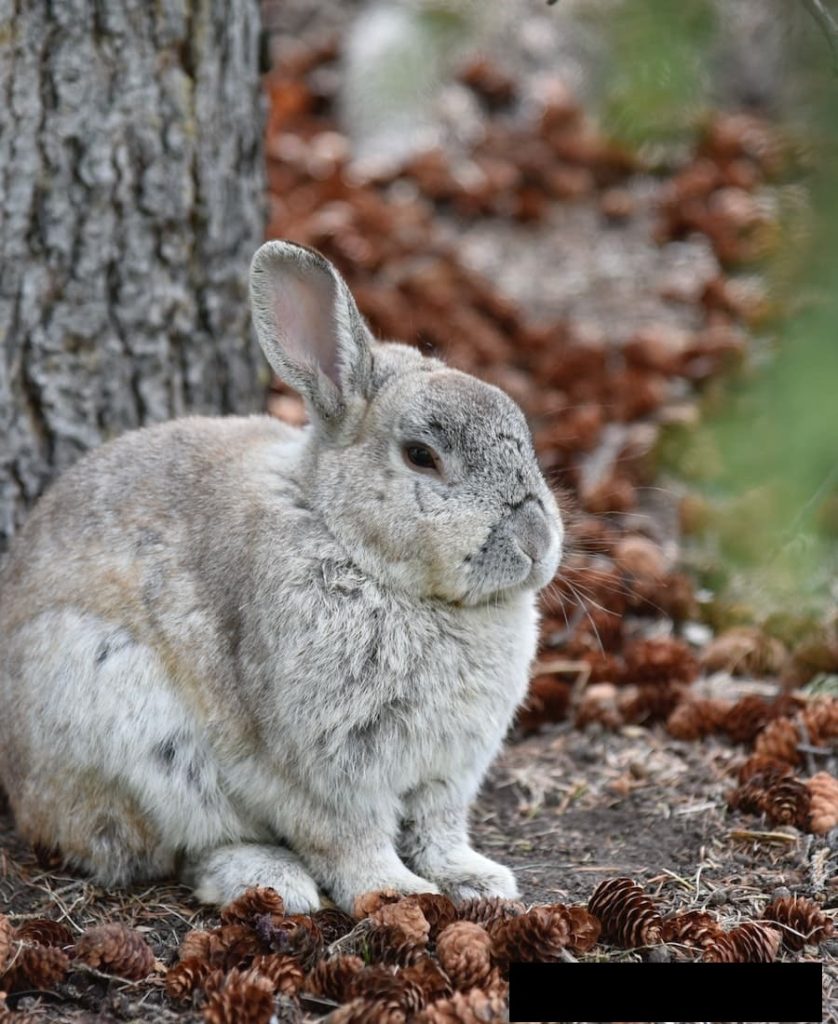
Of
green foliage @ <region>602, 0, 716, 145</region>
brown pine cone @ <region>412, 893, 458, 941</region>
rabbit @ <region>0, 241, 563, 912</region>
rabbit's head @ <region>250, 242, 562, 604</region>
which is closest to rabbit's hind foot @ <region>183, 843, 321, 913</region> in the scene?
rabbit @ <region>0, 241, 563, 912</region>

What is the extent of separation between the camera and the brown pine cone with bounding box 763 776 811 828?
12.7 ft

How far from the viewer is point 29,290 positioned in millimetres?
4457

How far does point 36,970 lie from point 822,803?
2138mm

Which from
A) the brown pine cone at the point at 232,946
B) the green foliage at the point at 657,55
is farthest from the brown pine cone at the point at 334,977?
the green foliage at the point at 657,55

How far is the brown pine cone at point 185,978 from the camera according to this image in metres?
3.13

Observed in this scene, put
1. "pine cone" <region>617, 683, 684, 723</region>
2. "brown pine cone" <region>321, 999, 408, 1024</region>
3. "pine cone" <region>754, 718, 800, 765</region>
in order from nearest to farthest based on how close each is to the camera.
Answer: "brown pine cone" <region>321, 999, 408, 1024</region> < "pine cone" <region>754, 718, 800, 765</region> < "pine cone" <region>617, 683, 684, 723</region>

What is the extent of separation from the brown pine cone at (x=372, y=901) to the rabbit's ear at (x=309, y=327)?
1.22 m

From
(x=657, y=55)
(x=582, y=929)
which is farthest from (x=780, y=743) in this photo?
(x=657, y=55)

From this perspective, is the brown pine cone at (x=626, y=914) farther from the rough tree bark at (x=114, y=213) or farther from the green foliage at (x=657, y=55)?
the rough tree bark at (x=114, y=213)

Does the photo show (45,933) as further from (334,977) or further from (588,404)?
(588,404)

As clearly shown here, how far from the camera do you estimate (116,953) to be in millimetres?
3217

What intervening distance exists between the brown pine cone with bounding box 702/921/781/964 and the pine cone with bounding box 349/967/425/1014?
70 cm

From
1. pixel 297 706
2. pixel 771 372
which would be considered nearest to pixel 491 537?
pixel 297 706

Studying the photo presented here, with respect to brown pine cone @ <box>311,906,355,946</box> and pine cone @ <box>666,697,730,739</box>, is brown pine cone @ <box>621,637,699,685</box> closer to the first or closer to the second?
pine cone @ <box>666,697,730,739</box>
